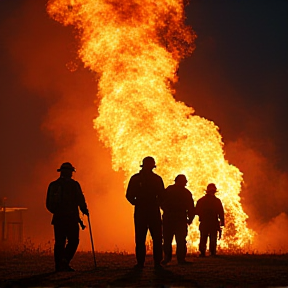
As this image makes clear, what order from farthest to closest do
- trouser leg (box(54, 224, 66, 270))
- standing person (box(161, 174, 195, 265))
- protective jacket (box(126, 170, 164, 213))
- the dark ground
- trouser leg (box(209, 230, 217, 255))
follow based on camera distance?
trouser leg (box(209, 230, 217, 255)) → standing person (box(161, 174, 195, 265)) → protective jacket (box(126, 170, 164, 213)) → trouser leg (box(54, 224, 66, 270)) → the dark ground

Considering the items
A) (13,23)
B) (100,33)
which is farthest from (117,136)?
(13,23)

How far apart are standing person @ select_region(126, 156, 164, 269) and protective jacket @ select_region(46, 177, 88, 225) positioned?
1.06 meters

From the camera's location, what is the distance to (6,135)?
48.5 meters

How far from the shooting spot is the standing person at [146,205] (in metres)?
12.4

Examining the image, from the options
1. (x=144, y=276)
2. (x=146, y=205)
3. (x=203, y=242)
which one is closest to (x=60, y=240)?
(x=146, y=205)

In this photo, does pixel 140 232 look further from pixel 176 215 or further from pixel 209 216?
pixel 209 216

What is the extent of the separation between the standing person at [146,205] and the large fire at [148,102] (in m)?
11.7

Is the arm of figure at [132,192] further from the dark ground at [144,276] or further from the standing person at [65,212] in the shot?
the dark ground at [144,276]

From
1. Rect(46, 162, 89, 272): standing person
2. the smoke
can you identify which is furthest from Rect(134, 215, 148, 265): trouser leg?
the smoke

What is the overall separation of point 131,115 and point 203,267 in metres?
13.7

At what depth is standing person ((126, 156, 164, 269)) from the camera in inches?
487

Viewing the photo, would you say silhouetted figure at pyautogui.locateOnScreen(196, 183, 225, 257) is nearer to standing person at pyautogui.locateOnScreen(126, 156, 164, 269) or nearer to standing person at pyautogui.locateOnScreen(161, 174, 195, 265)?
standing person at pyautogui.locateOnScreen(161, 174, 195, 265)

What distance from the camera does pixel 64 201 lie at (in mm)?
12281

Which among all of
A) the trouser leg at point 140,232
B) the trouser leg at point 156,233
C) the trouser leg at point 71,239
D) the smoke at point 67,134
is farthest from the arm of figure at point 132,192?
the smoke at point 67,134
